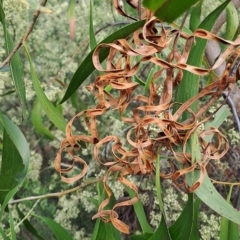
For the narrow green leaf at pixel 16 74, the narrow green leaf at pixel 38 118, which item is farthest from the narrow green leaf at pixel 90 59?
the narrow green leaf at pixel 38 118

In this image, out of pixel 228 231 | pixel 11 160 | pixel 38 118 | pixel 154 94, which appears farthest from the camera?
pixel 38 118

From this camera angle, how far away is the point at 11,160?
0.61 m

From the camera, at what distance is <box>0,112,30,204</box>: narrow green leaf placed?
598mm

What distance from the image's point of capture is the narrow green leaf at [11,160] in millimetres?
598

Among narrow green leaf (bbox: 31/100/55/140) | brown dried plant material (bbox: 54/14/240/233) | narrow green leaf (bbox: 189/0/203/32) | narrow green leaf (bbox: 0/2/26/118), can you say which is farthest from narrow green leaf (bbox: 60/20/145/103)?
narrow green leaf (bbox: 31/100/55/140)

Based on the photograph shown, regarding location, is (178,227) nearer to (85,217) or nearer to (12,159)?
(12,159)

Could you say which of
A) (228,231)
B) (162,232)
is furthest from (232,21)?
(162,232)

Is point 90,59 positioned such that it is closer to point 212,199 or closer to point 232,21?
point 212,199

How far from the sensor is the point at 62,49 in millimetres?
1990

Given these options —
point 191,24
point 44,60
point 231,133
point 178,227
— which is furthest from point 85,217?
point 178,227

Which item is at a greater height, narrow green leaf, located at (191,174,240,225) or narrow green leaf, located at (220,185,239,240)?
narrow green leaf, located at (191,174,240,225)

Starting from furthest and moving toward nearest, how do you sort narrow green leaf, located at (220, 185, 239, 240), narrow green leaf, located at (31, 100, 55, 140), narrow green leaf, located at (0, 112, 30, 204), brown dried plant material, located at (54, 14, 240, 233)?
narrow green leaf, located at (31, 100, 55, 140) → narrow green leaf, located at (220, 185, 239, 240) → narrow green leaf, located at (0, 112, 30, 204) → brown dried plant material, located at (54, 14, 240, 233)

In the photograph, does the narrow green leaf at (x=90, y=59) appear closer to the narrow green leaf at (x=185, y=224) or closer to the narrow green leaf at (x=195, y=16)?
the narrow green leaf at (x=185, y=224)

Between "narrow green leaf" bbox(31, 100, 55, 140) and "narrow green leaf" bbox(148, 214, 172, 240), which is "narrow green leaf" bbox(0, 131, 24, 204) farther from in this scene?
"narrow green leaf" bbox(31, 100, 55, 140)
